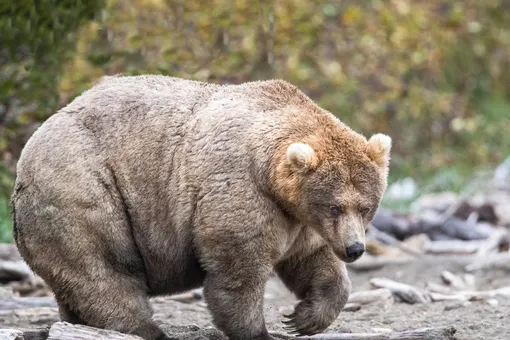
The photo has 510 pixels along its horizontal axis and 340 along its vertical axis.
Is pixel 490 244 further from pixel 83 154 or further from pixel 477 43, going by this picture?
pixel 477 43

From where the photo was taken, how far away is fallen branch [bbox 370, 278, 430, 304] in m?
8.19

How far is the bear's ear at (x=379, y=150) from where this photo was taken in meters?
5.92

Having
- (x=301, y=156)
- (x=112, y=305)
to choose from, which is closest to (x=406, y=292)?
(x=301, y=156)

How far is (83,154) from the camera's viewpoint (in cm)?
600

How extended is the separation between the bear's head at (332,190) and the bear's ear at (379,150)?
0.07 metres

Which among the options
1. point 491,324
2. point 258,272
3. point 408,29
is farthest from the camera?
point 408,29

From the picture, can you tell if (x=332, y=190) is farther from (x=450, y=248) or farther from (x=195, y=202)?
(x=450, y=248)

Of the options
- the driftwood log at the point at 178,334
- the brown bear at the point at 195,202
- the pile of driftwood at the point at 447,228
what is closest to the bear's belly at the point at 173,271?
the brown bear at the point at 195,202

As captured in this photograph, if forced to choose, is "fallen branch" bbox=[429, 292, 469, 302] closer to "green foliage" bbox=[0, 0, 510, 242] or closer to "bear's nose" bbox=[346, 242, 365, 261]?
"bear's nose" bbox=[346, 242, 365, 261]

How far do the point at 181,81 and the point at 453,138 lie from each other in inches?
467

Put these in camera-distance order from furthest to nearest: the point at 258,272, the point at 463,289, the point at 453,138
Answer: the point at 453,138 → the point at 463,289 → the point at 258,272

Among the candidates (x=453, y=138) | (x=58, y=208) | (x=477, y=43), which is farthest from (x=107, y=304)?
(x=477, y=43)

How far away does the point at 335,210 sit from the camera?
5711 millimetres

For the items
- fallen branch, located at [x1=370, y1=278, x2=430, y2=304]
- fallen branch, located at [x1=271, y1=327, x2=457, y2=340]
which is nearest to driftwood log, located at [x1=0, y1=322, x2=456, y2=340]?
fallen branch, located at [x1=271, y1=327, x2=457, y2=340]
